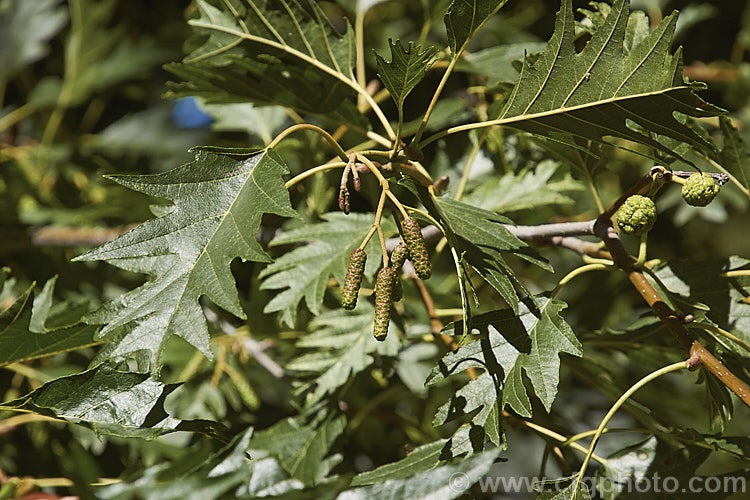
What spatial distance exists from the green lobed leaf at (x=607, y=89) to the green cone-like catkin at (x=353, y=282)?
0.32 m

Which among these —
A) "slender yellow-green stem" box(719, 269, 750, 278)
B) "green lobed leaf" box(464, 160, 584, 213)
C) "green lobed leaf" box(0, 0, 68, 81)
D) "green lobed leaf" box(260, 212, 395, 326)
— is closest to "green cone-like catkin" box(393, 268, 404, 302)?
"green lobed leaf" box(260, 212, 395, 326)

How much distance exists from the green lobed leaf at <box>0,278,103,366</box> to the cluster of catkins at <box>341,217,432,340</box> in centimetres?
47

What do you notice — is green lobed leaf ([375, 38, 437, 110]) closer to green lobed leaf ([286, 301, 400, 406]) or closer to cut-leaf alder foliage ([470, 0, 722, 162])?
cut-leaf alder foliage ([470, 0, 722, 162])

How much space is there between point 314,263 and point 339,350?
23 cm

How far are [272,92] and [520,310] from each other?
0.65 meters

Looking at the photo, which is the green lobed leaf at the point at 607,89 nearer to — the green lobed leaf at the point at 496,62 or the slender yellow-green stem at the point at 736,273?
the slender yellow-green stem at the point at 736,273

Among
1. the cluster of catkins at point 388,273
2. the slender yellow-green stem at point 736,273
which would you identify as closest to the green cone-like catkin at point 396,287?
the cluster of catkins at point 388,273

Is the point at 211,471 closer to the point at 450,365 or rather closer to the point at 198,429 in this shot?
the point at 198,429

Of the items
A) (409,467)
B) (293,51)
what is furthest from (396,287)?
(293,51)

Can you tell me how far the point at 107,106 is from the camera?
2.41 m

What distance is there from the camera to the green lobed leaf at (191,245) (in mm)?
880

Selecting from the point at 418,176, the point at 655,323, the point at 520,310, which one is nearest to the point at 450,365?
the point at 520,310

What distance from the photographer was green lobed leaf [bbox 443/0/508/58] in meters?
0.94

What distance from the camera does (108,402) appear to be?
91cm
